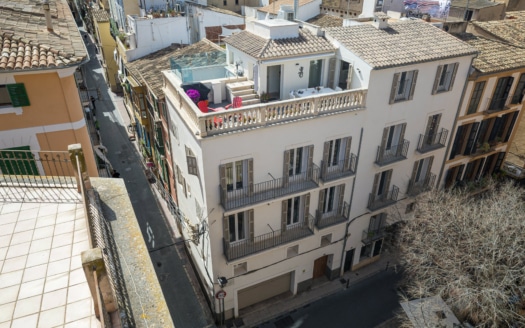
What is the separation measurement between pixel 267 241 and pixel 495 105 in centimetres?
1955

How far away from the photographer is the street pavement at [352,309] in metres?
23.0

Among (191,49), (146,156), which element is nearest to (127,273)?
(191,49)

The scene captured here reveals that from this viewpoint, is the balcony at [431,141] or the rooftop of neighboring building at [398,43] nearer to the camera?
the rooftop of neighboring building at [398,43]

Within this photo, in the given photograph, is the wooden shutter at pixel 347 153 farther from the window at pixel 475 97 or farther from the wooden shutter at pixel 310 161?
the window at pixel 475 97

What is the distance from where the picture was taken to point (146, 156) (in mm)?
36719

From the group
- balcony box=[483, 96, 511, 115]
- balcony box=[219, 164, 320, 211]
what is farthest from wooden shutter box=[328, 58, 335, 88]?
balcony box=[483, 96, 511, 115]

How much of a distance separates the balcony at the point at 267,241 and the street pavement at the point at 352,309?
571cm

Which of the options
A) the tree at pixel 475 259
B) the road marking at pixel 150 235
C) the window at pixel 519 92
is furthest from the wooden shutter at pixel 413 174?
the road marking at pixel 150 235

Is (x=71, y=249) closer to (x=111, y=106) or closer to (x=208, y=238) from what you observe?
(x=208, y=238)

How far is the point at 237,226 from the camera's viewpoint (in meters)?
20.3

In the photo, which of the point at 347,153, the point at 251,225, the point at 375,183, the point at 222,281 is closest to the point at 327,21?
the point at 375,183

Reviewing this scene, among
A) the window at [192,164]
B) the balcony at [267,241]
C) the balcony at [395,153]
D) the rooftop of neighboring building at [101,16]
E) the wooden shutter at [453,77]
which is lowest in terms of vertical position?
the balcony at [267,241]

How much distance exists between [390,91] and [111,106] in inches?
1621

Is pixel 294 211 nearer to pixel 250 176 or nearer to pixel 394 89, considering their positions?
pixel 250 176
